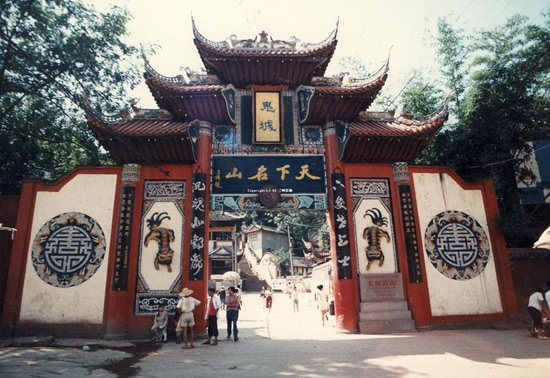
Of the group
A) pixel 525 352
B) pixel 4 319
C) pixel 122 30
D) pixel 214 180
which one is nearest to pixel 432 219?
→ pixel 525 352

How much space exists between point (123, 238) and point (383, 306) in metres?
7.18

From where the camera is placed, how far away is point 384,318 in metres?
9.00

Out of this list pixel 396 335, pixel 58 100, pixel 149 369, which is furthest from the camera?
pixel 58 100

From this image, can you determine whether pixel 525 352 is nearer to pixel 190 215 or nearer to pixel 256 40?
pixel 190 215

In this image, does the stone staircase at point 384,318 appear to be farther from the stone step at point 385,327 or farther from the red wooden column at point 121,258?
the red wooden column at point 121,258

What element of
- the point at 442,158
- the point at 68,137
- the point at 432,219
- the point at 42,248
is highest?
the point at 68,137

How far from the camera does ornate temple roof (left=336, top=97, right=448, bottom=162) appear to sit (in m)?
10.0

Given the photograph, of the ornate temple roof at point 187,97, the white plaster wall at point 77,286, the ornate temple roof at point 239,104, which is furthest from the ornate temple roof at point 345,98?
the white plaster wall at point 77,286

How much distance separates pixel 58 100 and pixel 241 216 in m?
27.7

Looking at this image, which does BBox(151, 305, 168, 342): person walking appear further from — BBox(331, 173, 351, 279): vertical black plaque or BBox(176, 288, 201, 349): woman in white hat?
BBox(331, 173, 351, 279): vertical black plaque

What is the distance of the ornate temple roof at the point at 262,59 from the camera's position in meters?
10.4

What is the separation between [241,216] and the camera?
39.8 metres

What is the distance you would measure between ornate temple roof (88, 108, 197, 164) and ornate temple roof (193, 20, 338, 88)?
7.14 feet

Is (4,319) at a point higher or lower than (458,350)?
higher
